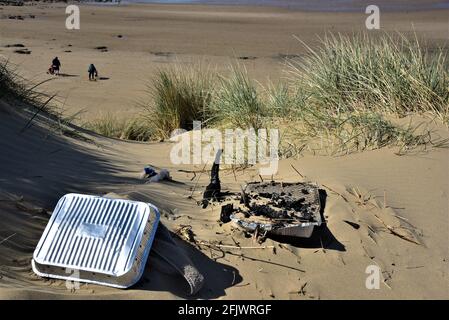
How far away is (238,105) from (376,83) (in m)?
1.52

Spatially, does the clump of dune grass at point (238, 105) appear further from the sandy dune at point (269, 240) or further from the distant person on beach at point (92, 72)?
the distant person on beach at point (92, 72)

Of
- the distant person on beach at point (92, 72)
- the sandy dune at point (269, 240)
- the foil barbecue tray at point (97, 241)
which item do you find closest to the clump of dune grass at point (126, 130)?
the sandy dune at point (269, 240)

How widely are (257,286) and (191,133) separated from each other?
3.75 metres

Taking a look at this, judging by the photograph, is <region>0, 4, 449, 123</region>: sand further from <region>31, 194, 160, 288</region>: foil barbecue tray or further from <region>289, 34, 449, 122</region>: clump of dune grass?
<region>31, 194, 160, 288</region>: foil barbecue tray

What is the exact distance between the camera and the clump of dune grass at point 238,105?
255 inches

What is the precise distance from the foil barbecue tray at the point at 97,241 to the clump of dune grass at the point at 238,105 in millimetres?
3220

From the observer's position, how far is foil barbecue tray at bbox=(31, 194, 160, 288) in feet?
9.84

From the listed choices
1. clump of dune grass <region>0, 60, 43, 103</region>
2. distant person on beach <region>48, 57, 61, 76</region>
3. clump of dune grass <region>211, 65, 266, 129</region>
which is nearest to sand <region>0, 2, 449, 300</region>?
clump of dune grass <region>0, 60, 43, 103</region>

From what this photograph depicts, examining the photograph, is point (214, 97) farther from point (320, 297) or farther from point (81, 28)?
point (81, 28)

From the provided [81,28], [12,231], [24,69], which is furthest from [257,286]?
[81,28]

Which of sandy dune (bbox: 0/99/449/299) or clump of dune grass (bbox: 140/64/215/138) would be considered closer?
sandy dune (bbox: 0/99/449/299)

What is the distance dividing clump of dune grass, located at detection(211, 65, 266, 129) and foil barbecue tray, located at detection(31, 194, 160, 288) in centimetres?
322

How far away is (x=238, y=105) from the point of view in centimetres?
671
